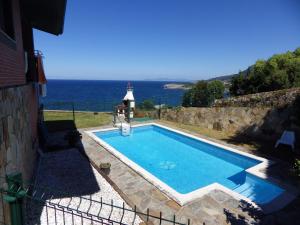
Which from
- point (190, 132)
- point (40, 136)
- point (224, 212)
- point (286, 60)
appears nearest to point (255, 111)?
point (190, 132)

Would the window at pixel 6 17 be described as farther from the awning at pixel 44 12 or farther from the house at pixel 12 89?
the awning at pixel 44 12

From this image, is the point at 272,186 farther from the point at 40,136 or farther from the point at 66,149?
the point at 40,136

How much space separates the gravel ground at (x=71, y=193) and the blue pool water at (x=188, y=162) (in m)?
2.62

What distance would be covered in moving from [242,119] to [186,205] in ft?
27.2

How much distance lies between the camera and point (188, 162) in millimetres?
9672

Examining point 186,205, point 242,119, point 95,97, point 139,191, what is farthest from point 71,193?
point 95,97

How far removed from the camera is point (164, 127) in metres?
13.5

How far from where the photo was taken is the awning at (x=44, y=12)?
6086mm

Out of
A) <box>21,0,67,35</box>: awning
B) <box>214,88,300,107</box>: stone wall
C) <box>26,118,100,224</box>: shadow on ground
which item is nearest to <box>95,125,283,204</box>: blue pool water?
<box>26,118,100,224</box>: shadow on ground

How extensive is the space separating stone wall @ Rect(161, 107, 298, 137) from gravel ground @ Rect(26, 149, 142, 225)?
829 cm

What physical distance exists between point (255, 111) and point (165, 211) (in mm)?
8852

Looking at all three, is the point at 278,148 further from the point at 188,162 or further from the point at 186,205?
the point at 186,205

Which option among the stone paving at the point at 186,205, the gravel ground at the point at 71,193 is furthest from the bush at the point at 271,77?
the gravel ground at the point at 71,193

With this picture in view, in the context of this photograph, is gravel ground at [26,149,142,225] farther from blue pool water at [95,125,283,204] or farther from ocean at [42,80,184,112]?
ocean at [42,80,184,112]
